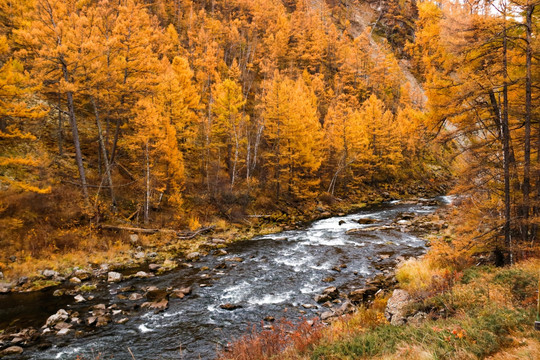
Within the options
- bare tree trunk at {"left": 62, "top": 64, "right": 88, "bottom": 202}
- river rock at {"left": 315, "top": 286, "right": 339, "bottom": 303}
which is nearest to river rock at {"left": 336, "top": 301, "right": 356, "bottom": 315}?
river rock at {"left": 315, "top": 286, "right": 339, "bottom": 303}

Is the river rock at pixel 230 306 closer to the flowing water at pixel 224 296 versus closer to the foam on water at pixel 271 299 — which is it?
the flowing water at pixel 224 296

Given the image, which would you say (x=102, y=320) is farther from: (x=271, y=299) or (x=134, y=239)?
(x=134, y=239)

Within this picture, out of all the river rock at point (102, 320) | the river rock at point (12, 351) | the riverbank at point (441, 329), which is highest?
the riverbank at point (441, 329)

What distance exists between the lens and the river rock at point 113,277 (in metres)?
14.5

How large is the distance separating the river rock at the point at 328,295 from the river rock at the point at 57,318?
32.2 feet

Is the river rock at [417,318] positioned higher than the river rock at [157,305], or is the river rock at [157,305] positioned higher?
the river rock at [417,318]

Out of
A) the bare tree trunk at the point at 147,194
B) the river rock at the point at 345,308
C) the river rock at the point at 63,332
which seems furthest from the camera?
the bare tree trunk at the point at 147,194

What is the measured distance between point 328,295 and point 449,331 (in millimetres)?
7661

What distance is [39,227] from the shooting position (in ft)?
54.7

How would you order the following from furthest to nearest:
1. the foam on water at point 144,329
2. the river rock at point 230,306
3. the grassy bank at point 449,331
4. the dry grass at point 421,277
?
the river rock at point 230,306
the foam on water at point 144,329
the dry grass at point 421,277
the grassy bank at point 449,331

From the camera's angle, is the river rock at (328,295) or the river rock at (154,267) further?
the river rock at (154,267)

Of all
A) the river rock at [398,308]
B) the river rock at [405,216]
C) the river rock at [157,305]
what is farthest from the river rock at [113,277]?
the river rock at [405,216]

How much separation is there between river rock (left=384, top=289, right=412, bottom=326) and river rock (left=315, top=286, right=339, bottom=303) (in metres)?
3.11

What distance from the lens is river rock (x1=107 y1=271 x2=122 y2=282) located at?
570 inches
